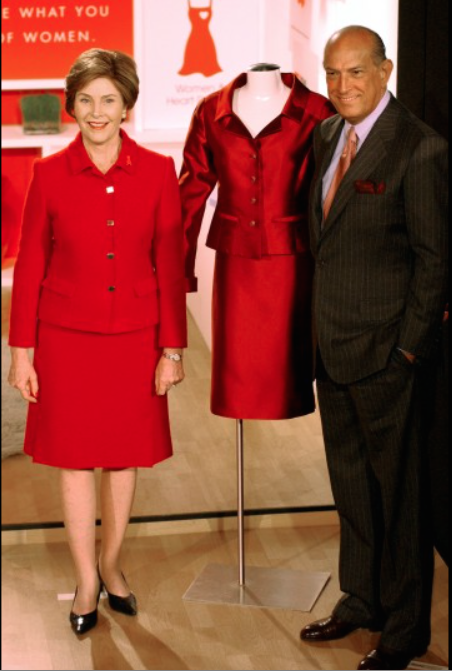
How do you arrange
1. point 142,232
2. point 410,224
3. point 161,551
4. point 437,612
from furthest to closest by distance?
point 161,551, point 437,612, point 142,232, point 410,224

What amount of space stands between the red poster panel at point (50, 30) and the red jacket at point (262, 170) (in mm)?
551

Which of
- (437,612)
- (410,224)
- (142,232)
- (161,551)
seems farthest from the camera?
(161,551)

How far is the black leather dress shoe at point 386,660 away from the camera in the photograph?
365 cm

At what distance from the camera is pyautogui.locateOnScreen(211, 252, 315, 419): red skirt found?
12.6 feet

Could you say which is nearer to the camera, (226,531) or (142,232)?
(142,232)

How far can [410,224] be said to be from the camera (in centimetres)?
336

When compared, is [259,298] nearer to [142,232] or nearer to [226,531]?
[142,232]

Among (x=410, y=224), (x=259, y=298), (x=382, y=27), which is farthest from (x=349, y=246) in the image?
(x=382, y=27)

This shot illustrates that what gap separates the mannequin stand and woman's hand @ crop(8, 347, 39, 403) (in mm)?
657

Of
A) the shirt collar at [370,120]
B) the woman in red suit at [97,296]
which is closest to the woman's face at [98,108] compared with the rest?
the woman in red suit at [97,296]

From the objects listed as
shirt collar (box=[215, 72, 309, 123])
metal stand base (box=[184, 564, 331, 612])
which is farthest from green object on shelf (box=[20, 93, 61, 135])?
metal stand base (box=[184, 564, 331, 612])

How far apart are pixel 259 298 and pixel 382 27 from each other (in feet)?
3.13

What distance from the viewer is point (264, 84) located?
12.5 feet

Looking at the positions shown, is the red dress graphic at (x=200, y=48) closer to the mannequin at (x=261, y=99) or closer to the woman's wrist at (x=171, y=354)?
the mannequin at (x=261, y=99)
